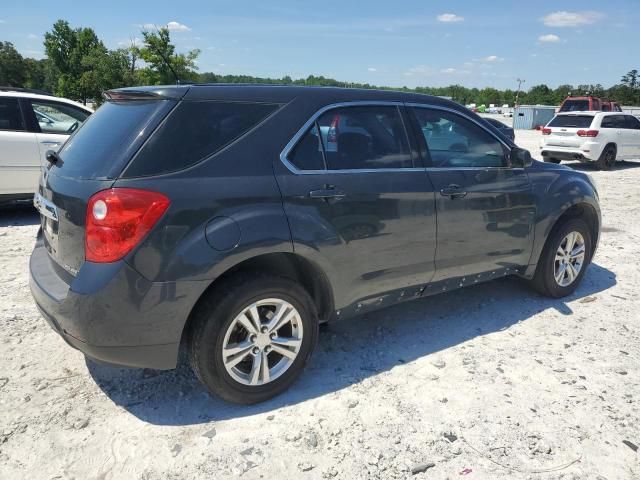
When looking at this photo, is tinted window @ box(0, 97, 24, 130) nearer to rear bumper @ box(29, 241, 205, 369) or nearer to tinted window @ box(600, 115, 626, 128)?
rear bumper @ box(29, 241, 205, 369)

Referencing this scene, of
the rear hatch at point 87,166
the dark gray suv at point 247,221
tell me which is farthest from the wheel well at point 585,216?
the rear hatch at point 87,166

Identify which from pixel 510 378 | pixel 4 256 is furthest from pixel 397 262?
pixel 4 256

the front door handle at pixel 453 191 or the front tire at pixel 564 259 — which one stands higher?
the front door handle at pixel 453 191

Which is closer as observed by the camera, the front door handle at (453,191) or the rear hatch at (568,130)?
the front door handle at (453,191)

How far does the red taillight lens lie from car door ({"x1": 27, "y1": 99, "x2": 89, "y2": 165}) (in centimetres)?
506

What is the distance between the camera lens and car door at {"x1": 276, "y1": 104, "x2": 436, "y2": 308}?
2887 millimetres

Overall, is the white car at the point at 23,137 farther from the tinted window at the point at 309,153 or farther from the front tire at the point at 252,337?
Answer: the front tire at the point at 252,337

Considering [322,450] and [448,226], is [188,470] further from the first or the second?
[448,226]

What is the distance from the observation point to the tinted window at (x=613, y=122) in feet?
46.5

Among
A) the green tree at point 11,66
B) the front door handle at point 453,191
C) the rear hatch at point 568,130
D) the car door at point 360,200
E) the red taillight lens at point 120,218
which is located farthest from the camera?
the green tree at point 11,66

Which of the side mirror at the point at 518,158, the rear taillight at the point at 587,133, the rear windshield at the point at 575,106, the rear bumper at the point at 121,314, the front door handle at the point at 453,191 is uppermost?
the rear windshield at the point at 575,106

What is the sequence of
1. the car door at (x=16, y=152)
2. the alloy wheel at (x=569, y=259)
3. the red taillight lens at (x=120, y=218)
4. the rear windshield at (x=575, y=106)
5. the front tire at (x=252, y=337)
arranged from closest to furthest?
the red taillight lens at (x=120, y=218) → the front tire at (x=252, y=337) → the alloy wheel at (x=569, y=259) → the car door at (x=16, y=152) → the rear windshield at (x=575, y=106)

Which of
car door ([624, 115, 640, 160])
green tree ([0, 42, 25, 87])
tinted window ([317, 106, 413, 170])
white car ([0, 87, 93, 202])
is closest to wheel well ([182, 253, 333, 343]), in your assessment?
tinted window ([317, 106, 413, 170])

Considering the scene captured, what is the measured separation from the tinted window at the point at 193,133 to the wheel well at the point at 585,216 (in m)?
3.06
